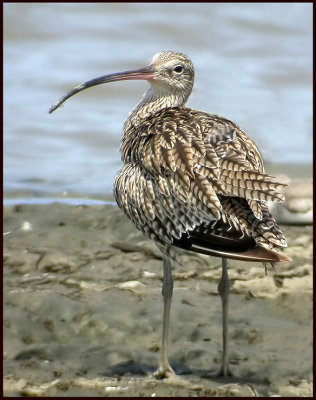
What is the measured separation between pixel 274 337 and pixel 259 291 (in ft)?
2.08

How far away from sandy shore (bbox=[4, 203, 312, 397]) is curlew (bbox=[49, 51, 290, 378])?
10.1 inches

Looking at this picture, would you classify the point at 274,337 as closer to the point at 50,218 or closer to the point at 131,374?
the point at 131,374

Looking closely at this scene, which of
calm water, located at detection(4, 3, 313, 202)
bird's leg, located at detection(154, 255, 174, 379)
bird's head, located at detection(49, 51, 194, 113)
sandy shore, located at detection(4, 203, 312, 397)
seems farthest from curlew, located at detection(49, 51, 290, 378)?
→ calm water, located at detection(4, 3, 313, 202)

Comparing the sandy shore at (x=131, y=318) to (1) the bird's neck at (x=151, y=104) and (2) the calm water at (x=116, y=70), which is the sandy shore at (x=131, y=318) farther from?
(2) the calm water at (x=116, y=70)

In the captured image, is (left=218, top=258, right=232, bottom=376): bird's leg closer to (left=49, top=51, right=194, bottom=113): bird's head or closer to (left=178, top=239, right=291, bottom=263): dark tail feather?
(left=178, top=239, right=291, bottom=263): dark tail feather

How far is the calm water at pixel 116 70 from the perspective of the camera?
10016 millimetres

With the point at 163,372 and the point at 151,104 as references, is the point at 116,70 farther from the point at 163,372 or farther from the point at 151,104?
the point at 163,372

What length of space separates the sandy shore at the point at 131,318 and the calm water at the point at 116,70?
2.14 meters

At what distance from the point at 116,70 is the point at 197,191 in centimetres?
782

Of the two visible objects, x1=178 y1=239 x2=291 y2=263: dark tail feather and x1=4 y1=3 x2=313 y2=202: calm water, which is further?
x1=4 y1=3 x2=313 y2=202: calm water

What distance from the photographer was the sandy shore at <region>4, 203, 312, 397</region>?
5043 millimetres

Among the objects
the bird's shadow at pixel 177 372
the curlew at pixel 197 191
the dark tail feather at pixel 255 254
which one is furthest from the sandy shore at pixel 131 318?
the dark tail feather at pixel 255 254

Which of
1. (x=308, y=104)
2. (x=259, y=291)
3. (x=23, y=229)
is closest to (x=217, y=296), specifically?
(x=259, y=291)

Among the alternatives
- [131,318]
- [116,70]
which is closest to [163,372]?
[131,318]
